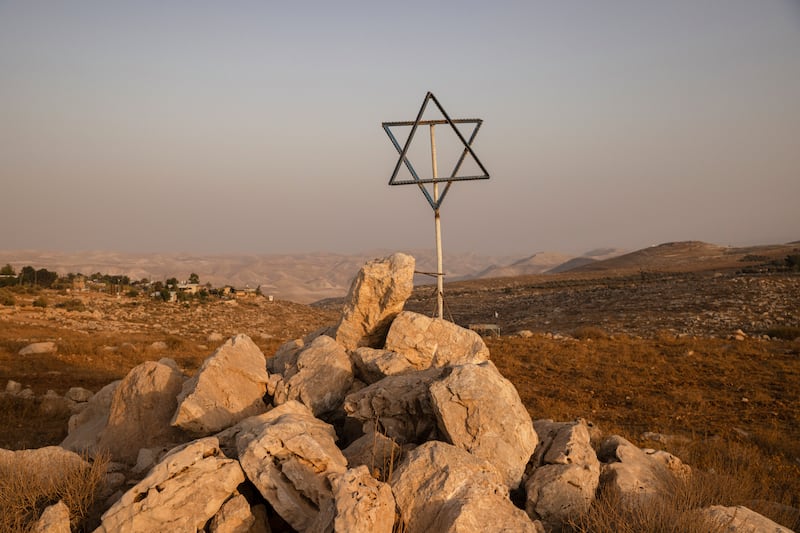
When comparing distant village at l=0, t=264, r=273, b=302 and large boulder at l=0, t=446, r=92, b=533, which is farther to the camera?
distant village at l=0, t=264, r=273, b=302

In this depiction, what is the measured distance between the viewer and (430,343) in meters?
8.45

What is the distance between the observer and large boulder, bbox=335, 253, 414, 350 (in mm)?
8562

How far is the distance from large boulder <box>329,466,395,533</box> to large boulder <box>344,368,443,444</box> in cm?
187

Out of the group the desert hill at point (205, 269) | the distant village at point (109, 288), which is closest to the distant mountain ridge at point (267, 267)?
the desert hill at point (205, 269)

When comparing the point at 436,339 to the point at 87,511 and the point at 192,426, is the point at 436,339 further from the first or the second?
the point at 87,511

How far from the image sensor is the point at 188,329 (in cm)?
2817

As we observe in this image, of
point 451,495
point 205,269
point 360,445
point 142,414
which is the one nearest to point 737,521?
point 451,495

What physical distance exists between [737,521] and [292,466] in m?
4.14

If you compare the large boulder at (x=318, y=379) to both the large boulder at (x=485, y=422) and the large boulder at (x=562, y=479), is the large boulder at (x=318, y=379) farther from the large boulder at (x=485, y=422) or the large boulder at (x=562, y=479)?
the large boulder at (x=562, y=479)

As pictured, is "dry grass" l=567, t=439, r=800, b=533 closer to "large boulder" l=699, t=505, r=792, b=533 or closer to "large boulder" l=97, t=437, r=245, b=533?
"large boulder" l=699, t=505, r=792, b=533

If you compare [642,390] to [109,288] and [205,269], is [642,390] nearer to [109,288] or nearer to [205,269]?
[109,288]

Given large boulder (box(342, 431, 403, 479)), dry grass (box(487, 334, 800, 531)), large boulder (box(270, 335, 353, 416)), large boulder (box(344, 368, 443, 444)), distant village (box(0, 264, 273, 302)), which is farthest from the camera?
distant village (box(0, 264, 273, 302))

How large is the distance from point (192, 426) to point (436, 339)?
12.6ft

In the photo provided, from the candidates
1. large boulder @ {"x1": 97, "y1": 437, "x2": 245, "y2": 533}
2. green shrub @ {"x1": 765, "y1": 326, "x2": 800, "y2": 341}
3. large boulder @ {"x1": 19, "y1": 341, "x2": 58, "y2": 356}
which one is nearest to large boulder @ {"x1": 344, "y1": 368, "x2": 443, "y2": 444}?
large boulder @ {"x1": 97, "y1": 437, "x2": 245, "y2": 533}
